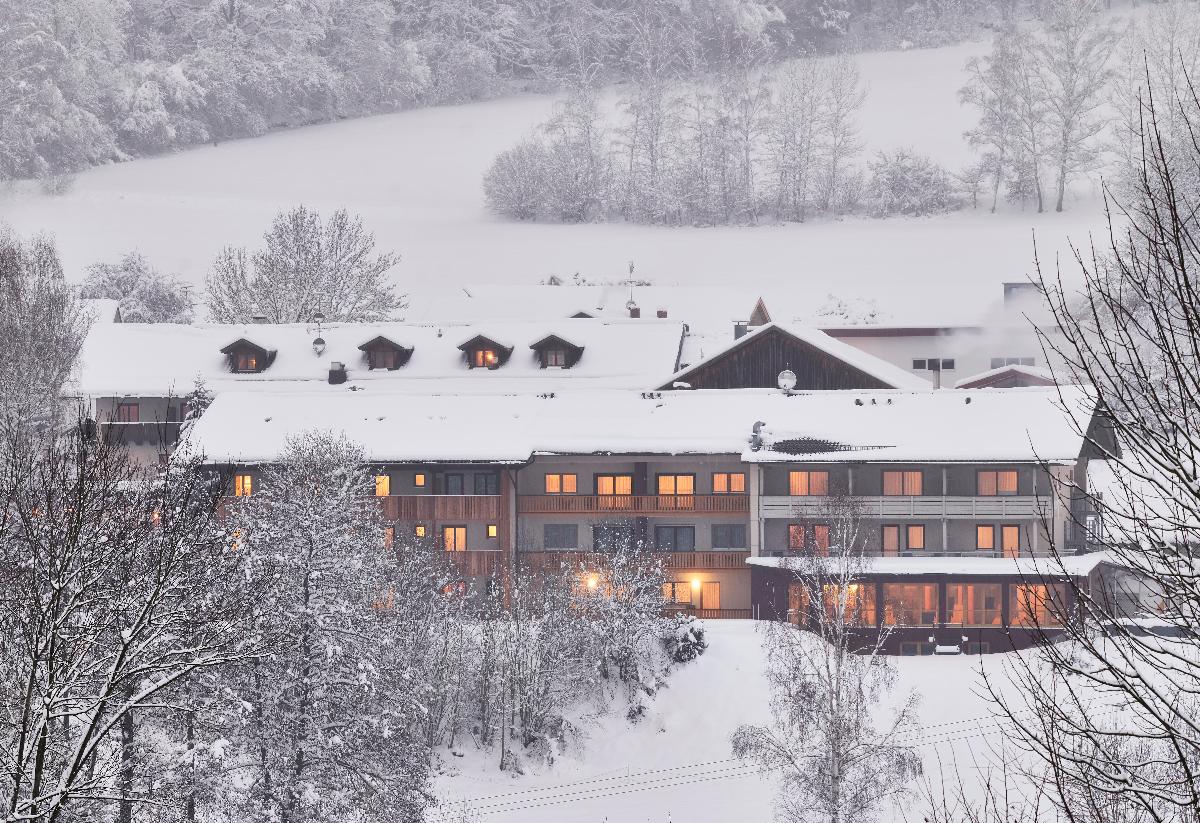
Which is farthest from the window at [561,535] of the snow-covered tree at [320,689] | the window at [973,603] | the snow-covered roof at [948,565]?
the snow-covered tree at [320,689]

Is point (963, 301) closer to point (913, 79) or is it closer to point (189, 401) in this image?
point (189, 401)

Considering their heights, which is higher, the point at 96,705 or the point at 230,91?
the point at 230,91

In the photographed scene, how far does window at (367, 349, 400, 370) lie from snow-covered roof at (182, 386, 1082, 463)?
845 centimetres

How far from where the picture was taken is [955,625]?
156 ft

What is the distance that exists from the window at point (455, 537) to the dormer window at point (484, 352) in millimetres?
13799

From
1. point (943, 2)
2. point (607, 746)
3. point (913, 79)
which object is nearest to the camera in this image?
point (607, 746)

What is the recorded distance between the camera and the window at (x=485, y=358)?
63.9m

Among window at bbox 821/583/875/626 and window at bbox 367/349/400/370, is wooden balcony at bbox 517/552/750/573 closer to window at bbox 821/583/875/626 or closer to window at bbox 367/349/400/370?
window at bbox 821/583/875/626

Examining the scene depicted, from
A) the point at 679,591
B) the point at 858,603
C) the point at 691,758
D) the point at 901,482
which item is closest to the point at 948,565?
the point at 858,603

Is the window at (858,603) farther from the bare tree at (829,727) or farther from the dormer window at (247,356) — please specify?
the dormer window at (247,356)

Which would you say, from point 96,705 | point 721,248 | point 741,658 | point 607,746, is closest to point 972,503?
point 741,658

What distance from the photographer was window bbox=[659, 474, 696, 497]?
52.1 m

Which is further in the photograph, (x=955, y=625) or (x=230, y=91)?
(x=230, y=91)

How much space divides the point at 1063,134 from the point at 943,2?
161ft
